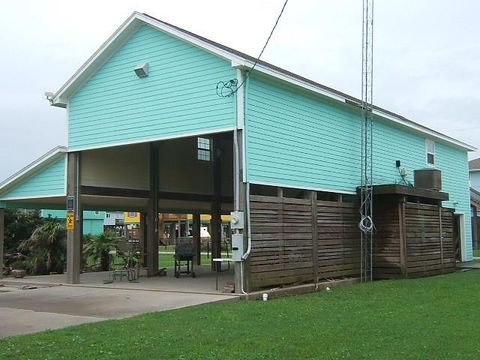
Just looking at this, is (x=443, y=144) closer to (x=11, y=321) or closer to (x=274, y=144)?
(x=274, y=144)

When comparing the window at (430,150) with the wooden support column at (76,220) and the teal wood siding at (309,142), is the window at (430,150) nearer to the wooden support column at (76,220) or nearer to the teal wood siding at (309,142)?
the teal wood siding at (309,142)

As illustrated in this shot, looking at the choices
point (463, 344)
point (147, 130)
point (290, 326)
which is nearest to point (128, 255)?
point (147, 130)

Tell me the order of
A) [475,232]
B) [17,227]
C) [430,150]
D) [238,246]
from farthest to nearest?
1. [475,232]
2. [17,227]
3. [430,150]
4. [238,246]

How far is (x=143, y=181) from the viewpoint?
18.7m

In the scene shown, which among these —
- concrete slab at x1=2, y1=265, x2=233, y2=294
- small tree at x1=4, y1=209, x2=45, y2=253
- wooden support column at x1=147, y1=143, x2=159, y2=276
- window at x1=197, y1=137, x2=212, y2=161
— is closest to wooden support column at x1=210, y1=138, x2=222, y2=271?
window at x1=197, y1=137, x2=212, y2=161

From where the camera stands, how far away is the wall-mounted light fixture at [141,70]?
14.8 m

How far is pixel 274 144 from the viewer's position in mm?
14070

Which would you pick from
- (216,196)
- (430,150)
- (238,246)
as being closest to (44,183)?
(216,196)

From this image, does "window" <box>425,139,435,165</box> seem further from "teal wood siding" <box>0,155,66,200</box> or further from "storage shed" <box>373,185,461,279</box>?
"teal wood siding" <box>0,155,66,200</box>

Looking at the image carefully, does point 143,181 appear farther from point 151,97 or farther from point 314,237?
point 314,237

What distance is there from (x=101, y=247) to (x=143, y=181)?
18.0 feet

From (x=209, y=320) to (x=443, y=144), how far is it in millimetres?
17460

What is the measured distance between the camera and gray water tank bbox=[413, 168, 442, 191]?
63.9 feet

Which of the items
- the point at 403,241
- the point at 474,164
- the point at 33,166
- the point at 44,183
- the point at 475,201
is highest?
the point at 474,164
